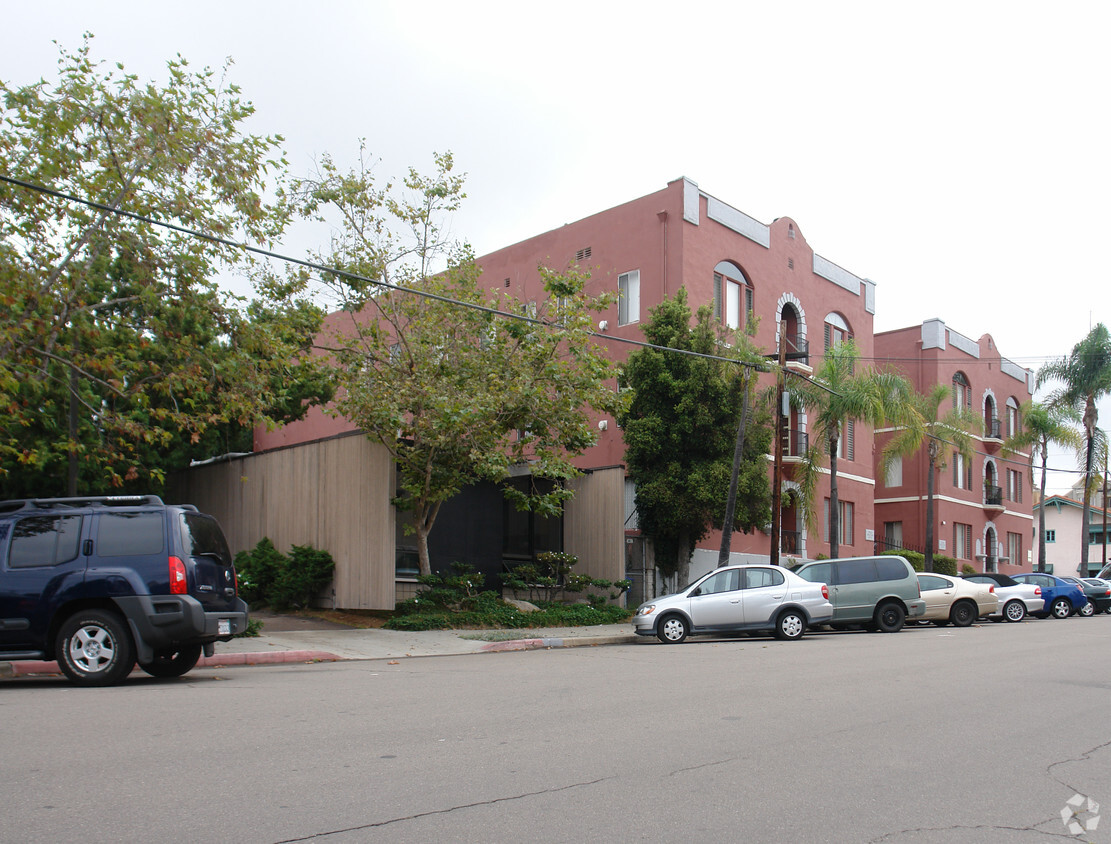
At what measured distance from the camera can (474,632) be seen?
18734 millimetres

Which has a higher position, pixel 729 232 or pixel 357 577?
pixel 729 232

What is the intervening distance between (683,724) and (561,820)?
10.7 feet

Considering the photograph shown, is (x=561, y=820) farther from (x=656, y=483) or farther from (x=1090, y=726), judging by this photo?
(x=656, y=483)

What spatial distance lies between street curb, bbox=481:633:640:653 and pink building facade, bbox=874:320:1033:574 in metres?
24.7

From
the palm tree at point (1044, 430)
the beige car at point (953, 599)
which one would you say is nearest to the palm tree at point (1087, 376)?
the palm tree at point (1044, 430)

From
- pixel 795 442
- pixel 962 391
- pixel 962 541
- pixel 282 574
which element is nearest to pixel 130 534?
pixel 282 574

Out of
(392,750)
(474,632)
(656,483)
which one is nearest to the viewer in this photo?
(392,750)

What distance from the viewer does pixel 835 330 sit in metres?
35.9

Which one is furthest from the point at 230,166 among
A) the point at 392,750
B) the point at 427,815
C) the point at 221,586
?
the point at 427,815

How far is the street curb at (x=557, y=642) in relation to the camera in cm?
→ 1725

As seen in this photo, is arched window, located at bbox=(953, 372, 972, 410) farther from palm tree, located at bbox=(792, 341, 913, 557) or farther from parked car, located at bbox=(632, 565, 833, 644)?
parked car, located at bbox=(632, 565, 833, 644)

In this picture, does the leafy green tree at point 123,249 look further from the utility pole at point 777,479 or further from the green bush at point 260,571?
the utility pole at point 777,479

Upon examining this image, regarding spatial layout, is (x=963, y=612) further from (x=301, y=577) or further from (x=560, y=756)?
(x=560, y=756)

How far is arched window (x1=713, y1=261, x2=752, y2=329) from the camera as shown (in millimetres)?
30480
